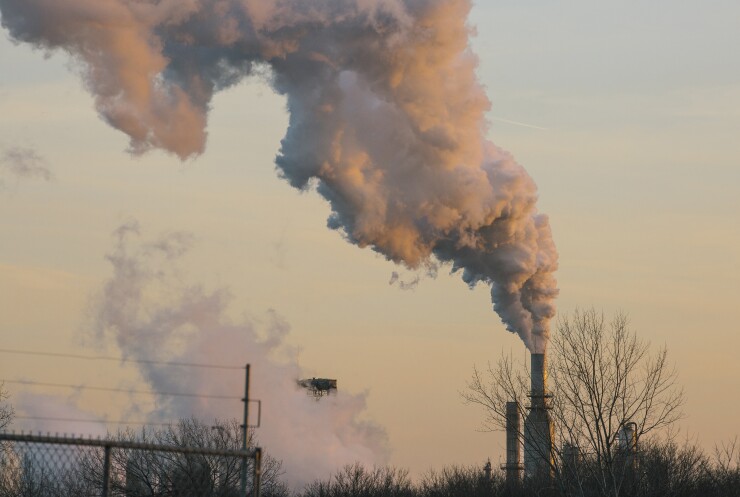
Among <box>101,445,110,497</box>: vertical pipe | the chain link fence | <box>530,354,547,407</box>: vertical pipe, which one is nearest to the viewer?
<box>101,445,110,497</box>: vertical pipe

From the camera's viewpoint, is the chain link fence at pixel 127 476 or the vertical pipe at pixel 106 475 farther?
the chain link fence at pixel 127 476

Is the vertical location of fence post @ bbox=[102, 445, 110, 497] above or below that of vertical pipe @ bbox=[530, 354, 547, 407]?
below

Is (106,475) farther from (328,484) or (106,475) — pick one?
(328,484)

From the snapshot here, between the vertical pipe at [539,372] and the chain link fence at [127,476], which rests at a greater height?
the vertical pipe at [539,372]

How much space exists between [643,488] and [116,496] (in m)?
23.3

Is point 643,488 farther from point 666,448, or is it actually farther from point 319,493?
point 319,493

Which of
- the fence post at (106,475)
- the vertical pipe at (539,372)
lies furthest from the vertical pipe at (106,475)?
the vertical pipe at (539,372)

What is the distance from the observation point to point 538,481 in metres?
69.0

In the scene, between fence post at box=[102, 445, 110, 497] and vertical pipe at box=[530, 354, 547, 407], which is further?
vertical pipe at box=[530, 354, 547, 407]

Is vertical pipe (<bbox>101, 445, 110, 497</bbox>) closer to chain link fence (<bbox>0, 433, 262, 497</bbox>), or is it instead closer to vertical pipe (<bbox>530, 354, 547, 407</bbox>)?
chain link fence (<bbox>0, 433, 262, 497</bbox>)

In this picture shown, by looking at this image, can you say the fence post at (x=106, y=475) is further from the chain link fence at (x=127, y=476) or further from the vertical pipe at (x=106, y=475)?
the chain link fence at (x=127, y=476)

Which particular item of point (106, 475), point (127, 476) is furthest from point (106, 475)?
point (127, 476)

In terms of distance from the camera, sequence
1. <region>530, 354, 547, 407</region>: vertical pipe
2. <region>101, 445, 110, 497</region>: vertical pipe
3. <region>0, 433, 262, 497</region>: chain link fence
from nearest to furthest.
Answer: <region>101, 445, 110, 497</region>: vertical pipe → <region>0, 433, 262, 497</region>: chain link fence → <region>530, 354, 547, 407</region>: vertical pipe

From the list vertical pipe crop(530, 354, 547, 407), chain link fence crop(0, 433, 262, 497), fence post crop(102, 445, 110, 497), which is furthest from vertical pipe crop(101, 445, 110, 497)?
vertical pipe crop(530, 354, 547, 407)
